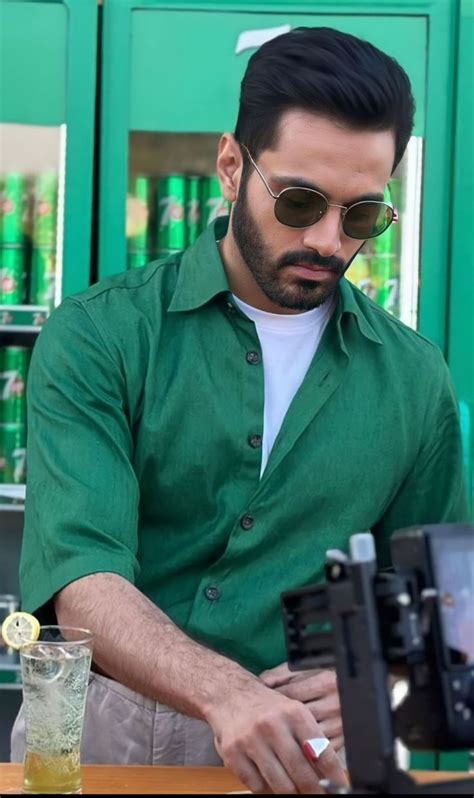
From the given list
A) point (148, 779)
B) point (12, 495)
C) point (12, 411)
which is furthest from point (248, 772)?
point (12, 411)

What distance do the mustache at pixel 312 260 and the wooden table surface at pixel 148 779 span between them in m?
0.74

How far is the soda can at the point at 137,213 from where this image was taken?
3340 mm

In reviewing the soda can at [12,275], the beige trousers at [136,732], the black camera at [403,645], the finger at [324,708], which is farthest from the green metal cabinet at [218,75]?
the black camera at [403,645]

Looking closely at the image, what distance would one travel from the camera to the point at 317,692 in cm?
187

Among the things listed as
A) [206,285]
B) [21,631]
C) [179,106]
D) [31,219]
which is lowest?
[21,631]

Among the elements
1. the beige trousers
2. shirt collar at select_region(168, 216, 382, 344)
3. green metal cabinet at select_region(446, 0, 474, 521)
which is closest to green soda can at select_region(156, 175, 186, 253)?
green metal cabinet at select_region(446, 0, 474, 521)

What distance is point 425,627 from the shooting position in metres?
1.18

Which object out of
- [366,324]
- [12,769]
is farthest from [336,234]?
[12,769]

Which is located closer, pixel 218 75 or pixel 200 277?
pixel 200 277

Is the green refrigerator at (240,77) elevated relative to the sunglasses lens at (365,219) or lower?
elevated

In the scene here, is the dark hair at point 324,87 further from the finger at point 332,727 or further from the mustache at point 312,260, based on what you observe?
the finger at point 332,727

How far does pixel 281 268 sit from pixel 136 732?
728 millimetres

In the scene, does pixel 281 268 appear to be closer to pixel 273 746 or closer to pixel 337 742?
pixel 337 742

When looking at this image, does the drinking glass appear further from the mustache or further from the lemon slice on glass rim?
→ the mustache
